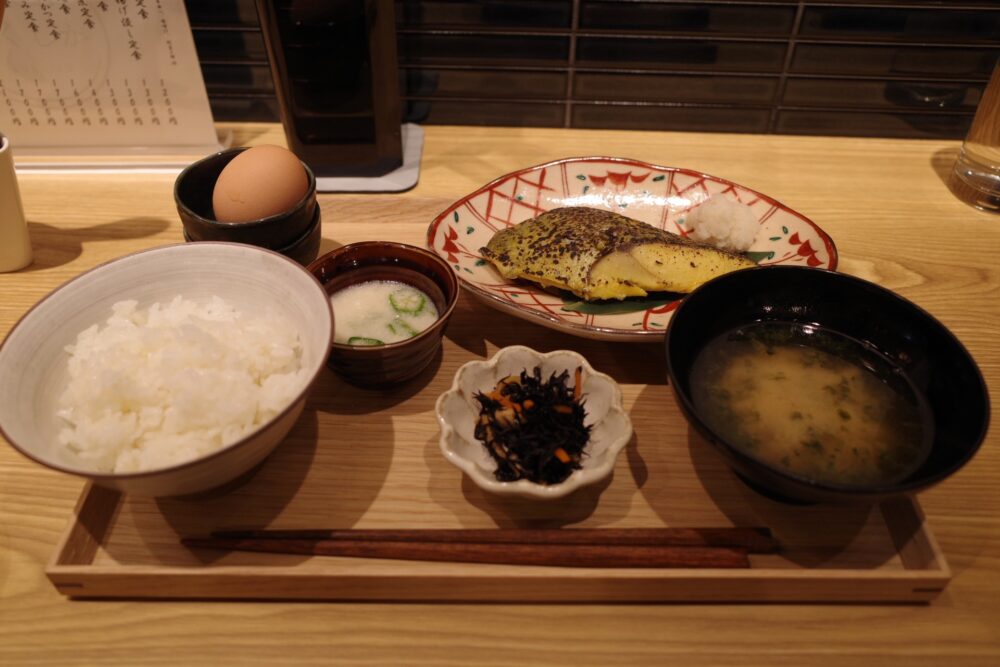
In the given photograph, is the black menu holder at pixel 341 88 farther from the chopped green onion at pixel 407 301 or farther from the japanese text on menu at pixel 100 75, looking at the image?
the chopped green onion at pixel 407 301

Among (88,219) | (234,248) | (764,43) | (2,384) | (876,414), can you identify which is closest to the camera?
(2,384)

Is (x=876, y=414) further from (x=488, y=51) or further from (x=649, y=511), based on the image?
(x=488, y=51)

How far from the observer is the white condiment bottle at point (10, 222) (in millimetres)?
1628

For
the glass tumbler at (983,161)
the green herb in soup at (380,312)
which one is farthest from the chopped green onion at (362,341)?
the glass tumbler at (983,161)

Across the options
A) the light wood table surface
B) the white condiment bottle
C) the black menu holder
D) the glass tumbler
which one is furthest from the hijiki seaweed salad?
the glass tumbler

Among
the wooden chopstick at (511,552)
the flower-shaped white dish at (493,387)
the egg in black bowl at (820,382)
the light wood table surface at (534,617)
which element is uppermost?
the egg in black bowl at (820,382)

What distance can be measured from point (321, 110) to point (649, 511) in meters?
1.52

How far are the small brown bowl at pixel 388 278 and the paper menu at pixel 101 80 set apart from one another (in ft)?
3.24

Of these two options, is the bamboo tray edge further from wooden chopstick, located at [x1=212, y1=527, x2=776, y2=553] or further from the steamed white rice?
the steamed white rice

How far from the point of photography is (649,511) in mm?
1253

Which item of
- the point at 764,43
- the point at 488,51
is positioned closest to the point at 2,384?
the point at 488,51

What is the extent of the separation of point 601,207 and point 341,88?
85 centimetres

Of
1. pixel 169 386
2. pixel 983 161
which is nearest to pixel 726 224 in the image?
pixel 983 161

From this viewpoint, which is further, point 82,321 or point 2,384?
point 82,321
